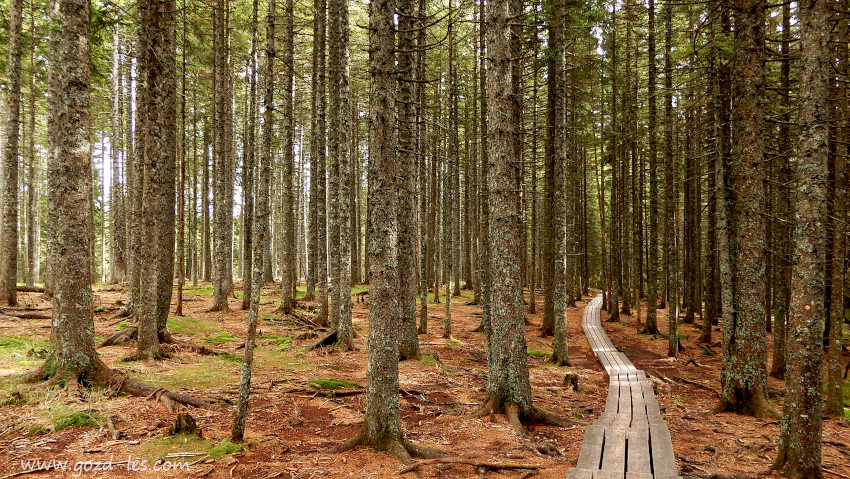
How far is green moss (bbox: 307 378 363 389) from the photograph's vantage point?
8.50 m

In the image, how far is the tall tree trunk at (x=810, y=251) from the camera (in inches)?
199

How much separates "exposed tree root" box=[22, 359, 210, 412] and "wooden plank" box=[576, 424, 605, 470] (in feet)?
18.1

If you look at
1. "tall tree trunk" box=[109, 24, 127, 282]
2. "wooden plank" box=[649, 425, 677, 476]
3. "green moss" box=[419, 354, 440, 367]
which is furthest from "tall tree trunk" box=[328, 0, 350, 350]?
"tall tree trunk" box=[109, 24, 127, 282]

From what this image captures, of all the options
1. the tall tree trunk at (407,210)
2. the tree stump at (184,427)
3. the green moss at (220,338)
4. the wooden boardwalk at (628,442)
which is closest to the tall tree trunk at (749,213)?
the wooden boardwalk at (628,442)

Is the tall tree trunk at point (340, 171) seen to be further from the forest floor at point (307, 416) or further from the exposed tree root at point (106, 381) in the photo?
the exposed tree root at point (106, 381)

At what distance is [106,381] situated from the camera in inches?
273

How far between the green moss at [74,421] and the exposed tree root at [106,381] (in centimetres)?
93

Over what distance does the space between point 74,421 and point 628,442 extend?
748 cm

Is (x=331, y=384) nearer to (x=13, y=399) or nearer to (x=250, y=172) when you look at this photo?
(x=13, y=399)

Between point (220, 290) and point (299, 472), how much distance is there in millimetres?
13309

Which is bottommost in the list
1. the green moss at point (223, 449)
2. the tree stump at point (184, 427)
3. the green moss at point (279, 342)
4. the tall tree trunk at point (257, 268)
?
the green moss at point (279, 342)

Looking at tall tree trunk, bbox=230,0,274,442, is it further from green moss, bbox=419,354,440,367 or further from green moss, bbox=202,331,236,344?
green moss, bbox=202,331,236,344

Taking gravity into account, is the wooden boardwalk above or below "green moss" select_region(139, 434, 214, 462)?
below

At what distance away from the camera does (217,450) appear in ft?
17.2
